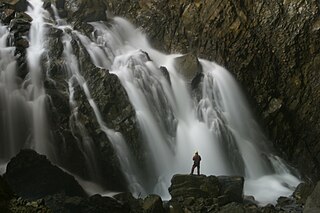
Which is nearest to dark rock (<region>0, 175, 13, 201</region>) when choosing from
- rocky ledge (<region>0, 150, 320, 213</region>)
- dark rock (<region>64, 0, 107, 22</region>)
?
rocky ledge (<region>0, 150, 320, 213</region>)

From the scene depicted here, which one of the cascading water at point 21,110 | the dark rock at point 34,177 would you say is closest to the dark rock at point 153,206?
the dark rock at point 34,177

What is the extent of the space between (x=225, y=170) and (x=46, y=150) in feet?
33.5

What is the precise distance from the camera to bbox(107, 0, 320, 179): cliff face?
97.0 ft

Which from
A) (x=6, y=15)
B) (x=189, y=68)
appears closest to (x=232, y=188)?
(x=189, y=68)

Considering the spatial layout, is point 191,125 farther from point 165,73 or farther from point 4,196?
point 4,196

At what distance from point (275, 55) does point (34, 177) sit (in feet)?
65.9

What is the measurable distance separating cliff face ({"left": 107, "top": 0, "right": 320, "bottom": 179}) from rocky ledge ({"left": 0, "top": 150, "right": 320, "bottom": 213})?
9.83 meters

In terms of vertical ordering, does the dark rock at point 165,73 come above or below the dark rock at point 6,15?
below

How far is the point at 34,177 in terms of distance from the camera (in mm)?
18219

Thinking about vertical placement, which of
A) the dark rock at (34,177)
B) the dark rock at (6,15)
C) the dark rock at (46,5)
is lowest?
the dark rock at (34,177)

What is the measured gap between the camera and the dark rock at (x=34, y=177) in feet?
58.7

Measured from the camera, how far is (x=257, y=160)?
84.4ft

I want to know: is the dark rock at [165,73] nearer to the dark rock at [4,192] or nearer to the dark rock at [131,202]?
the dark rock at [131,202]

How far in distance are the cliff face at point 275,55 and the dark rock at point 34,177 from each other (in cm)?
1608
